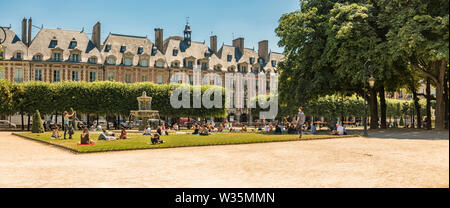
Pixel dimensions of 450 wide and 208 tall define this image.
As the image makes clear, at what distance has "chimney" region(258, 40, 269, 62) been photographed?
77.2 metres

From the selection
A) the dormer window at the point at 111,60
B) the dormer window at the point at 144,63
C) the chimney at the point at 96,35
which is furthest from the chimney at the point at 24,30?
the dormer window at the point at 144,63

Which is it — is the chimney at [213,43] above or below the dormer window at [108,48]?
above

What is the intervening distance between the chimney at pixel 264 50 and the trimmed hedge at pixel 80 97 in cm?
3393

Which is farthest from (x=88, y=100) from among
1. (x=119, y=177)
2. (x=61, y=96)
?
(x=119, y=177)

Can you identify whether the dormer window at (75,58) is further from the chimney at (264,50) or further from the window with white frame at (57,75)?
the chimney at (264,50)

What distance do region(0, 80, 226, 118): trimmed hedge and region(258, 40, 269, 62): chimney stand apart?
Answer: 111 feet

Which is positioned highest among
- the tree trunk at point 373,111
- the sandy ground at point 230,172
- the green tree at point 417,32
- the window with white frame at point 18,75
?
the window with white frame at point 18,75

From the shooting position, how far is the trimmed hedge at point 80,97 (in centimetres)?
4034

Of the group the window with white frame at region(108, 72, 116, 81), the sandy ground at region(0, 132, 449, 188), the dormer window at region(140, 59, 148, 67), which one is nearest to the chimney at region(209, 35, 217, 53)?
the dormer window at region(140, 59, 148, 67)

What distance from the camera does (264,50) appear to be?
77.7 meters

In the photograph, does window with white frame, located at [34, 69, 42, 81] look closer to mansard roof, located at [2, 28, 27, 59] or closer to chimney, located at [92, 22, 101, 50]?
mansard roof, located at [2, 28, 27, 59]
